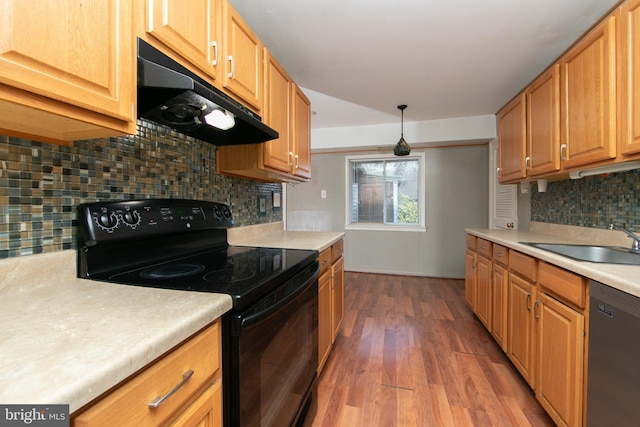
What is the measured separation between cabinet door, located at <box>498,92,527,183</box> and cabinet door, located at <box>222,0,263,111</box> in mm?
2131

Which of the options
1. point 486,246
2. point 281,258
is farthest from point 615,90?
point 281,258

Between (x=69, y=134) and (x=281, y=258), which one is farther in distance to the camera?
(x=281, y=258)

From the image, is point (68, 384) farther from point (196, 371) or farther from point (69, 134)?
point (69, 134)

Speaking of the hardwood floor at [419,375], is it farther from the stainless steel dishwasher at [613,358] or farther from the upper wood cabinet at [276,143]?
the upper wood cabinet at [276,143]

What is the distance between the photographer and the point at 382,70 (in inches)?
92.6

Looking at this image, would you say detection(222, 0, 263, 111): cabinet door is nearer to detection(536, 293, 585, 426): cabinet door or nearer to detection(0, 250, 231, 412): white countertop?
detection(0, 250, 231, 412): white countertop

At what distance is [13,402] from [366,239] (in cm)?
425

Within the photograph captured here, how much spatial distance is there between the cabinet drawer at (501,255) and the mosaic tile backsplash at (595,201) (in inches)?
24.6

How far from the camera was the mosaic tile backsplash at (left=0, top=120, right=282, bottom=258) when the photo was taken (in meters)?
0.82

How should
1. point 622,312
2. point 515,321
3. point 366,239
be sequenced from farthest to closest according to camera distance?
point 366,239 < point 515,321 < point 622,312

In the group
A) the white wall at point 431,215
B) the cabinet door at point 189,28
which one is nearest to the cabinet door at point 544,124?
the white wall at point 431,215

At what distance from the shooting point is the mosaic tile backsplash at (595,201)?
1653 mm

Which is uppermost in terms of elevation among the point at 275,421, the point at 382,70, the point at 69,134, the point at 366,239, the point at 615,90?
the point at 382,70

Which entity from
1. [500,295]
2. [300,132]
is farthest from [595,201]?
[300,132]
